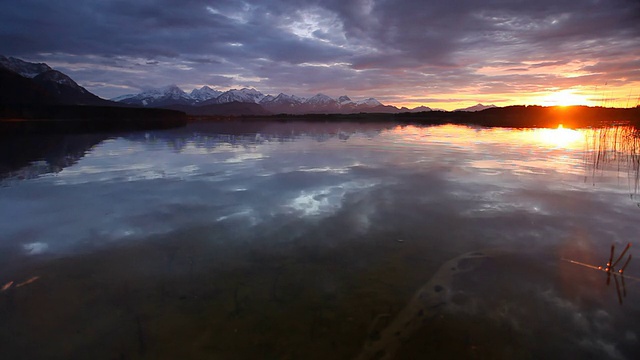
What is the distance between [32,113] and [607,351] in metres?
164

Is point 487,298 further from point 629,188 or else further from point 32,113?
point 32,113

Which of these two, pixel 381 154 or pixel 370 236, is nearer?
pixel 370 236

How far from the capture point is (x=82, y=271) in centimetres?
674

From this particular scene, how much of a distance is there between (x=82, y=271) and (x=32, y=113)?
156560 mm

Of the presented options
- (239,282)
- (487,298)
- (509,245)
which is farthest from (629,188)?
(239,282)

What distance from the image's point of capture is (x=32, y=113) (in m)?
120

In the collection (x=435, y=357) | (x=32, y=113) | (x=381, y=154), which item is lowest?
(x=435, y=357)

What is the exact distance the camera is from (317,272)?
670 cm

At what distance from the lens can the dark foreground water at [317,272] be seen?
4.75m

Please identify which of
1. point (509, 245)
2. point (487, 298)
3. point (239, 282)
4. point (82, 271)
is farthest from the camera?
point (509, 245)

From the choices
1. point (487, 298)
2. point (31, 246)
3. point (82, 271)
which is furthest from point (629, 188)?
point (31, 246)

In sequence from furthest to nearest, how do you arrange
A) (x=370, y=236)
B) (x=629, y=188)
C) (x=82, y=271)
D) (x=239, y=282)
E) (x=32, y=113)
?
(x=32, y=113) < (x=629, y=188) < (x=370, y=236) < (x=82, y=271) < (x=239, y=282)

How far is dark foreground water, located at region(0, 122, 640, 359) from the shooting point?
475cm

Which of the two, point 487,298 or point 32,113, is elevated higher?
point 32,113
